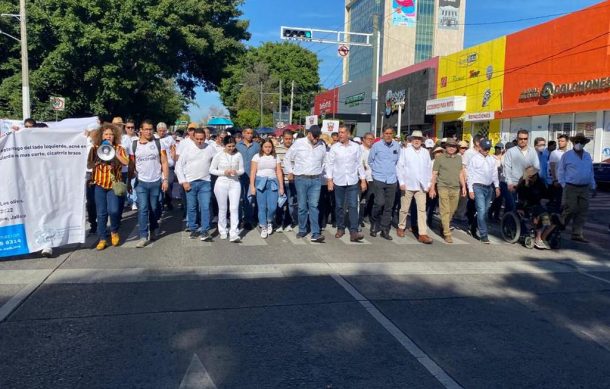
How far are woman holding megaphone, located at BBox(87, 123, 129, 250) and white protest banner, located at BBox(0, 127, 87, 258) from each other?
0.21 metres

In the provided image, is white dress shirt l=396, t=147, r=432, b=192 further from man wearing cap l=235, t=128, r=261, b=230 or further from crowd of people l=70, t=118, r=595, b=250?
man wearing cap l=235, t=128, r=261, b=230

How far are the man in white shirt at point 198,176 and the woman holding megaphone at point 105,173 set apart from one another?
0.99 meters

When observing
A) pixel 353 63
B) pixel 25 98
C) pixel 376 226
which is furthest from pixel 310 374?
pixel 353 63

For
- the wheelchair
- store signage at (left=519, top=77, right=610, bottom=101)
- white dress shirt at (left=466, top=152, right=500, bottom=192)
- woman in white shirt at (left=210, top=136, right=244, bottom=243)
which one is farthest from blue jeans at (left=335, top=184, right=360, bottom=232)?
store signage at (left=519, top=77, right=610, bottom=101)

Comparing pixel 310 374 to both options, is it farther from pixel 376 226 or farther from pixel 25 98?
pixel 25 98

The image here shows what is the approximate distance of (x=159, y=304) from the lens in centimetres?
551

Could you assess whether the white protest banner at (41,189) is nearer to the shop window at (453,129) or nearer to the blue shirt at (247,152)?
the blue shirt at (247,152)

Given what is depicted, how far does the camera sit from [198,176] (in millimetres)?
8727

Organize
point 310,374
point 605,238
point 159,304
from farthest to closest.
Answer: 1. point 605,238
2. point 159,304
3. point 310,374

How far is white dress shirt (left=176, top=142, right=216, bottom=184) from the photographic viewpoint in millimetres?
8734

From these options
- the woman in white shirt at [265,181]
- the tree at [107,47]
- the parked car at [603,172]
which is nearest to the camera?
the woman in white shirt at [265,181]

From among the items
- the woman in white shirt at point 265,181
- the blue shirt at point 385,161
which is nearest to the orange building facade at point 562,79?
the blue shirt at point 385,161

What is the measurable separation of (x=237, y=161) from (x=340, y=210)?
1.93m

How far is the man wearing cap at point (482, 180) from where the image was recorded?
30.8 feet
